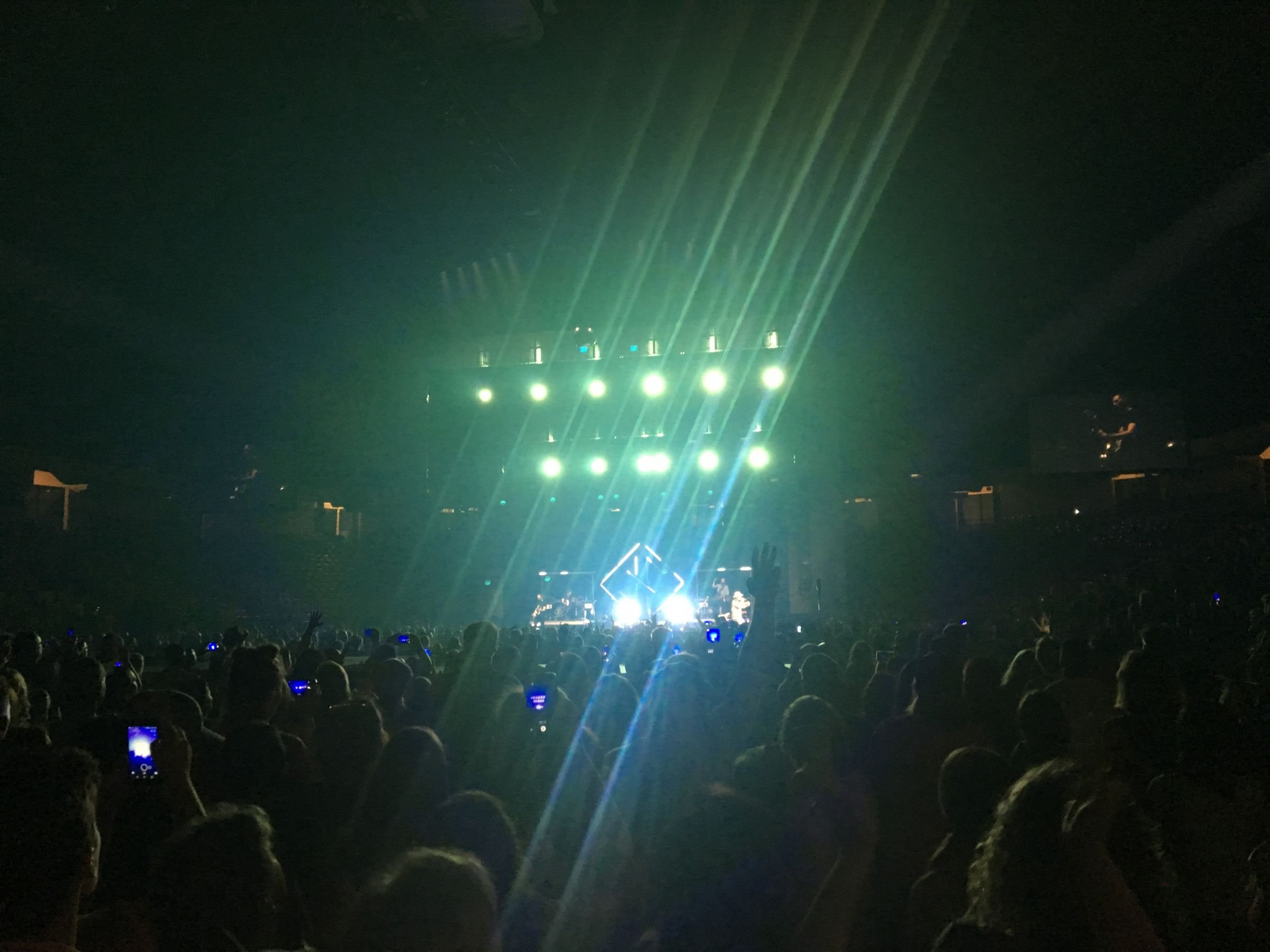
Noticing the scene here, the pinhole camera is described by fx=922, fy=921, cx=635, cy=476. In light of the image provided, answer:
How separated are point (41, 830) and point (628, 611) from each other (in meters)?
23.6

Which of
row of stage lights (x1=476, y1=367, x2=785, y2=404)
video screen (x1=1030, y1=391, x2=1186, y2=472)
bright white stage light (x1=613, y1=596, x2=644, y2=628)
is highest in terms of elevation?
row of stage lights (x1=476, y1=367, x2=785, y2=404)

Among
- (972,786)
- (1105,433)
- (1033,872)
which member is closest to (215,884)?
(1033,872)

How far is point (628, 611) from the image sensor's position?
2520 cm

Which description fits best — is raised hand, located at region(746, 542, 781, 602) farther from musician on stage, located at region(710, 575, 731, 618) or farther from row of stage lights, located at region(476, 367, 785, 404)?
musician on stage, located at region(710, 575, 731, 618)

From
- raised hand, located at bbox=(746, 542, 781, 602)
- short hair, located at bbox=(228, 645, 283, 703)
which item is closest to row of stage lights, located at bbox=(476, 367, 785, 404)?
raised hand, located at bbox=(746, 542, 781, 602)

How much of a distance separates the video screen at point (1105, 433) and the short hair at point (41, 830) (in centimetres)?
1737

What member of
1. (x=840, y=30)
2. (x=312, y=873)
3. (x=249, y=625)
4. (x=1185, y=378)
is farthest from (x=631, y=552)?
(x=312, y=873)

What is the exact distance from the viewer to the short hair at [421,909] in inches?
55.0

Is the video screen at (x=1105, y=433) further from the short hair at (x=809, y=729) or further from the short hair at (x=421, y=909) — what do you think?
the short hair at (x=421, y=909)

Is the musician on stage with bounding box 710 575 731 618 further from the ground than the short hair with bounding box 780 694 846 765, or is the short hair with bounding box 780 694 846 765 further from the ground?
the musician on stage with bounding box 710 575 731 618

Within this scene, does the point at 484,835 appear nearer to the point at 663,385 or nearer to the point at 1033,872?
the point at 1033,872

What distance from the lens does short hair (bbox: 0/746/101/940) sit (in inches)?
68.5

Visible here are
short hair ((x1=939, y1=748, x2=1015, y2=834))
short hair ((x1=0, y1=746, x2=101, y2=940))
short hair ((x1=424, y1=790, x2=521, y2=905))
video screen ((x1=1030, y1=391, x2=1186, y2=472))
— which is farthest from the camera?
video screen ((x1=1030, y1=391, x2=1186, y2=472))

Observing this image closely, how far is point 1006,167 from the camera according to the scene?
9766 millimetres
